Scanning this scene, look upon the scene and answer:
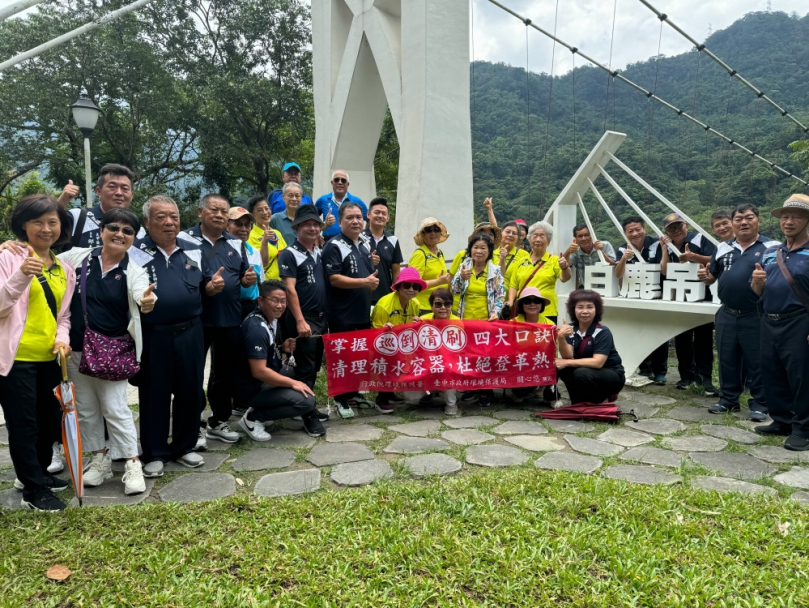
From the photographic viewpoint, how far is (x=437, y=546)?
2.32 meters

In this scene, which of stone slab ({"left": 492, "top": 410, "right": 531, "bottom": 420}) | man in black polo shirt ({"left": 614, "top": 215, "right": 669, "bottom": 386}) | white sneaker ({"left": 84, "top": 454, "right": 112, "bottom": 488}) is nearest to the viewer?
white sneaker ({"left": 84, "top": 454, "right": 112, "bottom": 488})

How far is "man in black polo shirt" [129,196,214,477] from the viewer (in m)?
3.10

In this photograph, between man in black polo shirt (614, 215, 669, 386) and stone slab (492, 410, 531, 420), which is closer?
stone slab (492, 410, 531, 420)

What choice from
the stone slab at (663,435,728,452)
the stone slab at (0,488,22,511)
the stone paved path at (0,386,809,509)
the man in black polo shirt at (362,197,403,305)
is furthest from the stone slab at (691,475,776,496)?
the stone slab at (0,488,22,511)

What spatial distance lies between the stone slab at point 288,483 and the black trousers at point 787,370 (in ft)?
10.4

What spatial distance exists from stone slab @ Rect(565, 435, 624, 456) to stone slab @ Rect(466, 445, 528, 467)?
0.41 m

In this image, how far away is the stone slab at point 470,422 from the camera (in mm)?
4105

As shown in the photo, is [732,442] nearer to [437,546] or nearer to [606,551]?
[606,551]

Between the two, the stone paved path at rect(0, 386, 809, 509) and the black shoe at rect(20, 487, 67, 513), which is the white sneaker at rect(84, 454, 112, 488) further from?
the black shoe at rect(20, 487, 67, 513)

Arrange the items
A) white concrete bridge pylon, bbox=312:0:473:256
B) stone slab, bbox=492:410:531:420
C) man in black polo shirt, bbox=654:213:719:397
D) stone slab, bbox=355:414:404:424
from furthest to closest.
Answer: white concrete bridge pylon, bbox=312:0:473:256
man in black polo shirt, bbox=654:213:719:397
stone slab, bbox=492:410:531:420
stone slab, bbox=355:414:404:424

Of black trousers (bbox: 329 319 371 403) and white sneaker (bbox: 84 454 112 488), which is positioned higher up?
black trousers (bbox: 329 319 371 403)

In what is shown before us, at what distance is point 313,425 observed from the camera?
12.9 feet

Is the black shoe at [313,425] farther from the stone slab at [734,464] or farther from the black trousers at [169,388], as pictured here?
the stone slab at [734,464]

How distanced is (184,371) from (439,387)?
2034 millimetres
